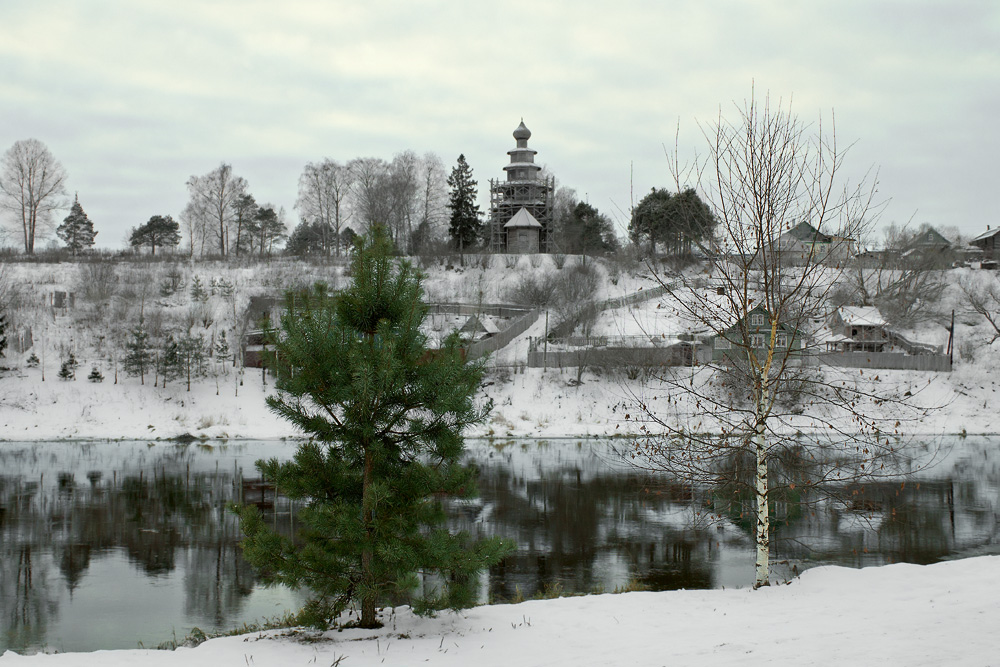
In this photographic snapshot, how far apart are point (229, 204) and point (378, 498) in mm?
67107

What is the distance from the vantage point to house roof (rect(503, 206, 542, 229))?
66.1 metres

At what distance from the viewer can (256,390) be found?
39625 millimetres

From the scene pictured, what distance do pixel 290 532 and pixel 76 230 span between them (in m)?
62.3

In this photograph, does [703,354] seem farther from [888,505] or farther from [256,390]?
[256,390]

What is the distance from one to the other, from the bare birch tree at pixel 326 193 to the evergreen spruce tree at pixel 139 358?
3257 centimetres

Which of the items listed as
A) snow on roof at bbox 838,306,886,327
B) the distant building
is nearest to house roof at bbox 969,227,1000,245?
the distant building

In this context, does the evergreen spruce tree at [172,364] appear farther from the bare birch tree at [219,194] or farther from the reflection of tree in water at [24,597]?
the bare birch tree at [219,194]

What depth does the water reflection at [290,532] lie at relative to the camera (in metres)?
14.0

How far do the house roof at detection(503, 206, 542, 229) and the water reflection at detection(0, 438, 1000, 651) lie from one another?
38364mm

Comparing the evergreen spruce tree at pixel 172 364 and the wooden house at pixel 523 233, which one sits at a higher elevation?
the wooden house at pixel 523 233

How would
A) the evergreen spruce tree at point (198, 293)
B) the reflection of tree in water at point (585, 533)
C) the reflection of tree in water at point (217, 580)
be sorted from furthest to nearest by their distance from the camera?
the evergreen spruce tree at point (198, 293) < the reflection of tree in water at point (585, 533) < the reflection of tree in water at point (217, 580)

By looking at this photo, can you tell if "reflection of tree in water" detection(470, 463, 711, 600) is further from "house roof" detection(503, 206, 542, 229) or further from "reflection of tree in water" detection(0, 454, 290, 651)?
"house roof" detection(503, 206, 542, 229)

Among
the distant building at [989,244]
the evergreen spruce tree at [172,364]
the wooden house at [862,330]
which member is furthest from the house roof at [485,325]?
the distant building at [989,244]

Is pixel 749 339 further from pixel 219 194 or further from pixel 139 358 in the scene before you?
pixel 219 194
